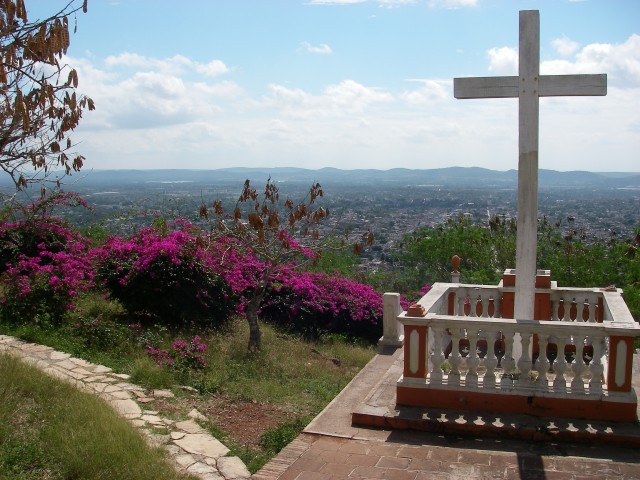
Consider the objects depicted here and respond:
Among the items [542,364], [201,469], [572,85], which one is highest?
[572,85]

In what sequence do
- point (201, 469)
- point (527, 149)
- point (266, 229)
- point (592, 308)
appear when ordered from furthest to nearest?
point (266, 229) → point (592, 308) → point (527, 149) → point (201, 469)

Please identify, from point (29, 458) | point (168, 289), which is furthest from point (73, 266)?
point (29, 458)

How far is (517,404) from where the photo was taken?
638 cm

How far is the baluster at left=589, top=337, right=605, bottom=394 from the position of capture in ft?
20.3

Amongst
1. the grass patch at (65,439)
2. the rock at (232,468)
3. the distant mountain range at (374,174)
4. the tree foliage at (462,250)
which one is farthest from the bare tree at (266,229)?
the distant mountain range at (374,174)

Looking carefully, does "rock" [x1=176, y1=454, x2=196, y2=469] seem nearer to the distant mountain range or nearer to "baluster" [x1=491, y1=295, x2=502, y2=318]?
"baluster" [x1=491, y1=295, x2=502, y2=318]

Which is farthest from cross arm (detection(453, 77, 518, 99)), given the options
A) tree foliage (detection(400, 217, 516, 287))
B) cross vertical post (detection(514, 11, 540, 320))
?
tree foliage (detection(400, 217, 516, 287))

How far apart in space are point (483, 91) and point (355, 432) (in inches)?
152

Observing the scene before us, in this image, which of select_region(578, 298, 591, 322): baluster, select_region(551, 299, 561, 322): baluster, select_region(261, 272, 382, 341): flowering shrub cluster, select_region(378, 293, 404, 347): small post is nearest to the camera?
select_region(578, 298, 591, 322): baluster

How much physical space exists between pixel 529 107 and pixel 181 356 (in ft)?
17.6

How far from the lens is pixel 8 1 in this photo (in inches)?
160

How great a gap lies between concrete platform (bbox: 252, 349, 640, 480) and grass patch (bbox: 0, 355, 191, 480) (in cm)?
100

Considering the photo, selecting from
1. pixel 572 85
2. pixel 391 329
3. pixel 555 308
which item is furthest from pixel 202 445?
pixel 555 308

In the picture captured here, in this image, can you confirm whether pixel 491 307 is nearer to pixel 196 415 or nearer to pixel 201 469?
pixel 196 415
